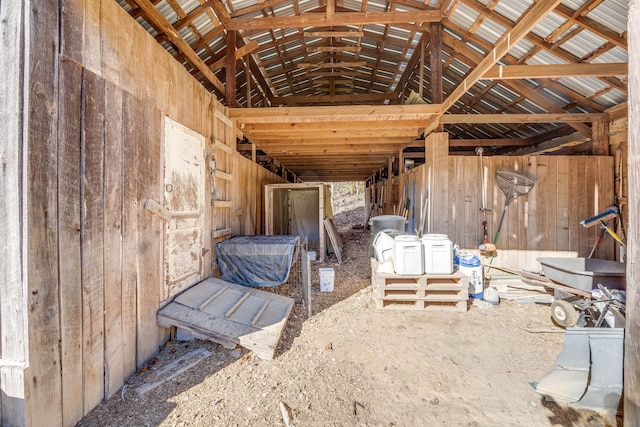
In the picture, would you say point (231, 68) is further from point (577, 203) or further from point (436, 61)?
point (577, 203)

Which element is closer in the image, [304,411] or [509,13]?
[304,411]

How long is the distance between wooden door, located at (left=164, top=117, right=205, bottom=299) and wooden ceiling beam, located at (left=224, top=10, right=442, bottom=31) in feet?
8.50

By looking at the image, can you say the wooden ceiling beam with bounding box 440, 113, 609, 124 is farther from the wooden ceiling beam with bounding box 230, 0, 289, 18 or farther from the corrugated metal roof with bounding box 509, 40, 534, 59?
the wooden ceiling beam with bounding box 230, 0, 289, 18

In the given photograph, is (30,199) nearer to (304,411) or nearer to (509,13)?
(304,411)

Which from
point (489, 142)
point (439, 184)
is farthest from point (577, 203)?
point (439, 184)

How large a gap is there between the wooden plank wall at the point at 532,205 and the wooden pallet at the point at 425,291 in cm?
145

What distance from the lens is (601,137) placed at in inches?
190

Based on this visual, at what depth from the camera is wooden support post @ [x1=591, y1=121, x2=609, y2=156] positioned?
4812 millimetres

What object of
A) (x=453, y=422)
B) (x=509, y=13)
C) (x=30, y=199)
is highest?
(x=509, y=13)

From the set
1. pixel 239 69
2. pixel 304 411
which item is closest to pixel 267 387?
pixel 304 411

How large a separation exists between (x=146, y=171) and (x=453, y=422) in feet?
10.7

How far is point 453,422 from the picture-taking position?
6.24ft

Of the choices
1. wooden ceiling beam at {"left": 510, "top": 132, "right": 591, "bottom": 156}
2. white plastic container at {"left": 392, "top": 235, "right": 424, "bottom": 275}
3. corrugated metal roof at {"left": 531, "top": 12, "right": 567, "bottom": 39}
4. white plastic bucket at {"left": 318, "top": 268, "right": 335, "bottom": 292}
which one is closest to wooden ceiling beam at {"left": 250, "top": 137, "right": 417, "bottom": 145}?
corrugated metal roof at {"left": 531, "top": 12, "right": 567, "bottom": 39}

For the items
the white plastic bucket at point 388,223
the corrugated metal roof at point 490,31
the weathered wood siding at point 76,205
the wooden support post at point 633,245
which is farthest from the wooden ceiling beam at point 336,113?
the wooden support post at point 633,245
